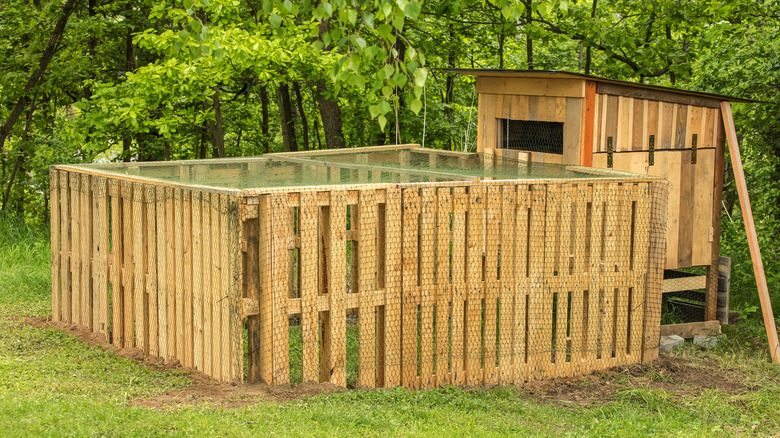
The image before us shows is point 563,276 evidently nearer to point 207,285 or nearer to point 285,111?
point 207,285

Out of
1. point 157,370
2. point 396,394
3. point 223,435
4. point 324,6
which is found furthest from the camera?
point 157,370

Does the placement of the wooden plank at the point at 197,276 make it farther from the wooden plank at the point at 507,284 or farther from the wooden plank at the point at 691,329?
the wooden plank at the point at 691,329

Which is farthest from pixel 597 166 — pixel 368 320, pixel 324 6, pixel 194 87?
pixel 194 87

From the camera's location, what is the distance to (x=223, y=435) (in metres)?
4.73

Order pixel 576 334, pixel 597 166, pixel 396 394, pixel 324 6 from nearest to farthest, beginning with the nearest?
1. pixel 324 6
2. pixel 396 394
3. pixel 576 334
4. pixel 597 166

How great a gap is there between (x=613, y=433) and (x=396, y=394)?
1.56 meters

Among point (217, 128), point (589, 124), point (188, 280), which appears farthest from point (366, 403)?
point (217, 128)

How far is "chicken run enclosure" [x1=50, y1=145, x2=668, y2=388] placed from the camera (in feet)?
19.2

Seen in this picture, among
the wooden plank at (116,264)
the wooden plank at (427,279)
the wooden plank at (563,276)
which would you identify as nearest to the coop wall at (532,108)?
the wooden plank at (563,276)

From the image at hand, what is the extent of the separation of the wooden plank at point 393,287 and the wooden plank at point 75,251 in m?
3.47

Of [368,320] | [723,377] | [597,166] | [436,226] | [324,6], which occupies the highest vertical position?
[324,6]

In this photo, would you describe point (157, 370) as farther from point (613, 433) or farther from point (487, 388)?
point (613, 433)

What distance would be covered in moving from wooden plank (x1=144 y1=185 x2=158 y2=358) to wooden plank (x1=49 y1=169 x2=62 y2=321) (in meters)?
1.84

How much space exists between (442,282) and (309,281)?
114cm
